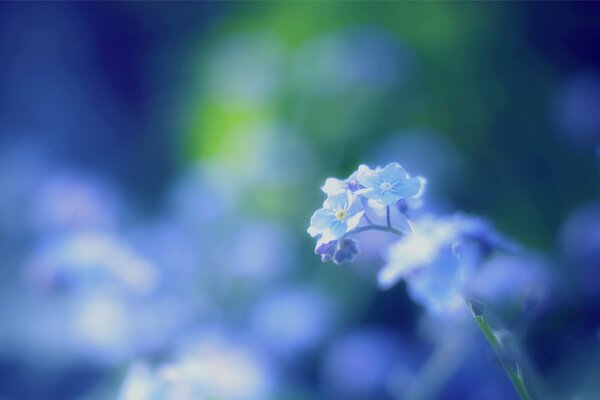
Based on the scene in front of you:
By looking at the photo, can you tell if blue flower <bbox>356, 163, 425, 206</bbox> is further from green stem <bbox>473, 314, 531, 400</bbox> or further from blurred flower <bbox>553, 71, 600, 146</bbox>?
blurred flower <bbox>553, 71, 600, 146</bbox>

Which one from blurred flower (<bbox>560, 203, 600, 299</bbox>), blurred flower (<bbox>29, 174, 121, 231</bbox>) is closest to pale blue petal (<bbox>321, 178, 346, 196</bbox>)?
blurred flower (<bbox>560, 203, 600, 299</bbox>)

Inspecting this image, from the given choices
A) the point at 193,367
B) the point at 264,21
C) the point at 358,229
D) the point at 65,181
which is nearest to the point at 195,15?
the point at 264,21

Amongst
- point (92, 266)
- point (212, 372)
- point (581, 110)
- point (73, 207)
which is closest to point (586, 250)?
point (581, 110)

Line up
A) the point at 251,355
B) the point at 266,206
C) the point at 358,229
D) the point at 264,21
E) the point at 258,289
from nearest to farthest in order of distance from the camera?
the point at 358,229
the point at 251,355
the point at 258,289
the point at 266,206
the point at 264,21

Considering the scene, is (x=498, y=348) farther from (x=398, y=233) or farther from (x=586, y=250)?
(x=586, y=250)

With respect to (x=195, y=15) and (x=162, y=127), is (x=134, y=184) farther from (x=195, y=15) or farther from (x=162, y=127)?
(x=195, y=15)

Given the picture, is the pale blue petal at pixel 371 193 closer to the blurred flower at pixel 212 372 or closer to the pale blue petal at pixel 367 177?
the pale blue petal at pixel 367 177
